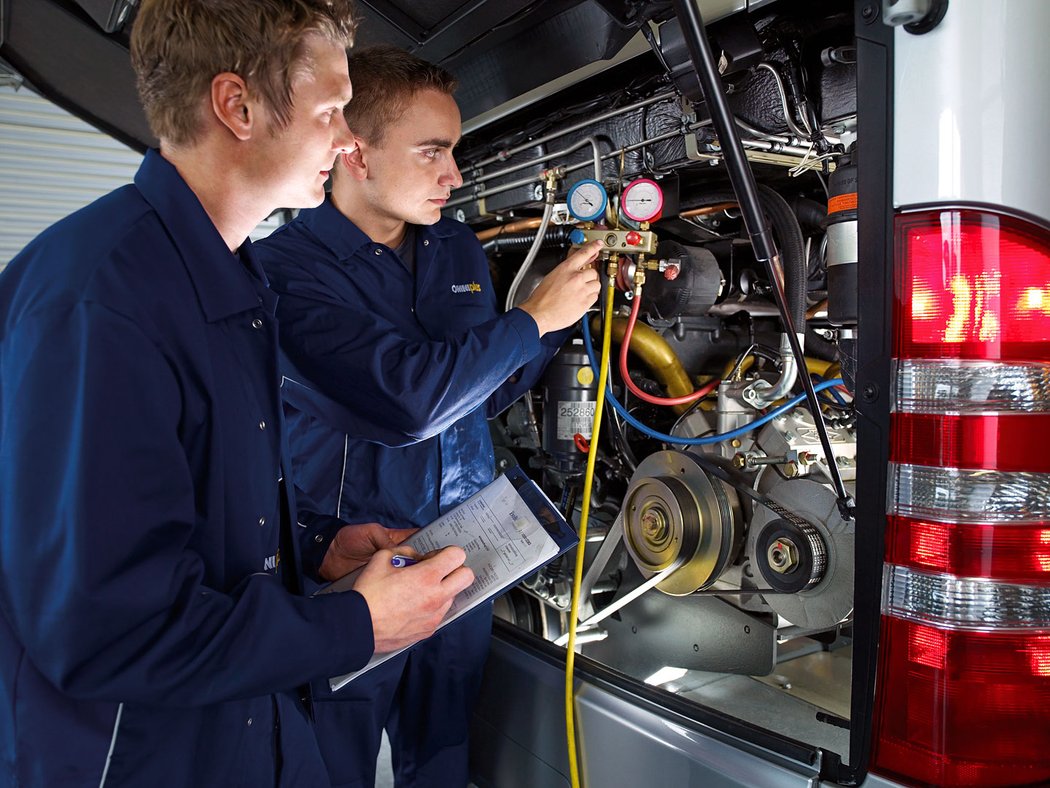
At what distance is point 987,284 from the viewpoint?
959 millimetres

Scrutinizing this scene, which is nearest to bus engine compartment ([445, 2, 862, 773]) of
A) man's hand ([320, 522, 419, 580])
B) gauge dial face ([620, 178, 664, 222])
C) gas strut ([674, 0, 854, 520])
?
gauge dial face ([620, 178, 664, 222])

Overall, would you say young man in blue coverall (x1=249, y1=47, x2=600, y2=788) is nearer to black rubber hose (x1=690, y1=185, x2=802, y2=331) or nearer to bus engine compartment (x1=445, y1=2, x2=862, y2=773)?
bus engine compartment (x1=445, y1=2, x2=862, y2=773)

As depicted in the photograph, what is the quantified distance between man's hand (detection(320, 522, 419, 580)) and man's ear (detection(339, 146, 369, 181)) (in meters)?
0.85

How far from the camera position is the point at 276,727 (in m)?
1.16

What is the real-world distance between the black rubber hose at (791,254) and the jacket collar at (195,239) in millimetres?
1099

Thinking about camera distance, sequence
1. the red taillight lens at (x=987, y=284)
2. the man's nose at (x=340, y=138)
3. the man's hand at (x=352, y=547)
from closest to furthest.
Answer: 1. the red taillight lens at (x=987, y=284)
2. the man's nose at (x=340, y=138)
3. the man's hand at (x=352, y=547)

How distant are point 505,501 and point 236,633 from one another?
23.4 inches

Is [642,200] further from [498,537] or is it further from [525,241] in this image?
[498,537]

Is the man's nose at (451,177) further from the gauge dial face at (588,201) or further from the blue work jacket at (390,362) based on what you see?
the gauge dial face at (588,201)

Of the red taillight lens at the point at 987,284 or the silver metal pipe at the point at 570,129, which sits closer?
the red taillight lens at the point at 987,284

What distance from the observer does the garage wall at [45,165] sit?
3550 millimetres

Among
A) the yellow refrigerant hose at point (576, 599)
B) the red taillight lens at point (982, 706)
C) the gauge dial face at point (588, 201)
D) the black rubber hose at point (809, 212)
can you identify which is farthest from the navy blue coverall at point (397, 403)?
the red taillight lens at point (982, 706)

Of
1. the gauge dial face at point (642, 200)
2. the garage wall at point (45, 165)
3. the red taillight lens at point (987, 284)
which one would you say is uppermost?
the garage wall at point (45, 165)

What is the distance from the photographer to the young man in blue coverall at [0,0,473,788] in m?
0.85
